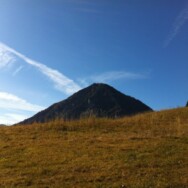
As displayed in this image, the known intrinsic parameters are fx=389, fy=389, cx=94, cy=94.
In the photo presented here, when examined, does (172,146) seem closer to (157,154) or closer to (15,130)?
(157,154)

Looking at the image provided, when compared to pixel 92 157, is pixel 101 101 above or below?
above

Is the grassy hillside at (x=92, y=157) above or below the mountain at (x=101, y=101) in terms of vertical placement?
below

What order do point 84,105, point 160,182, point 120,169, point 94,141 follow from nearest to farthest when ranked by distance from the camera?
point 160,182
point 120,169
point 94,141
point 84,105

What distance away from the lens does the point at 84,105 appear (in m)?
113

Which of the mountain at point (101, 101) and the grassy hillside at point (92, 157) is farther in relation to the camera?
the mountain at point (101, 101)

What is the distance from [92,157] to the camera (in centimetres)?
1552

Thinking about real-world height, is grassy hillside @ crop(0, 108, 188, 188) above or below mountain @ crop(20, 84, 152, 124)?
below

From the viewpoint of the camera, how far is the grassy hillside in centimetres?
1246

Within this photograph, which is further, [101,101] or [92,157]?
[101,101]

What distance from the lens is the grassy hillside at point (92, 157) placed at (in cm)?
1246

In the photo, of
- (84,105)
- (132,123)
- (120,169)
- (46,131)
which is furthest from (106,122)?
(84,105)

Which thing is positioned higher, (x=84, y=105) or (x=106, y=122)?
(x=84, y=105)

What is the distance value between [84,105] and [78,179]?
101 m

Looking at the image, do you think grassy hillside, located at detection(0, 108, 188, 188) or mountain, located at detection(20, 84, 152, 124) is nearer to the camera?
grassy hillside, located at detection(0, 108, 188, 188)
